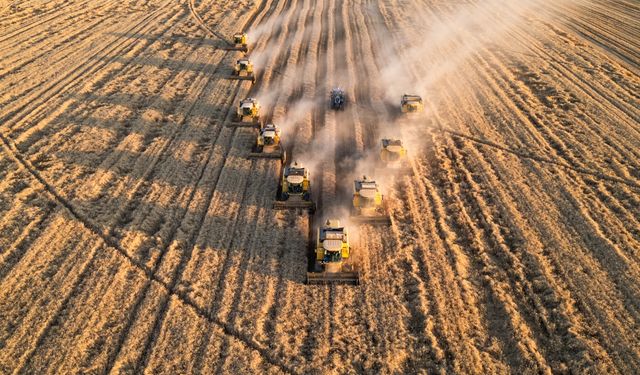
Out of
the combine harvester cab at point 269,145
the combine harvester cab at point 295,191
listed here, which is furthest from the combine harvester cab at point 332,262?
the combine harvester cab at point 269,145

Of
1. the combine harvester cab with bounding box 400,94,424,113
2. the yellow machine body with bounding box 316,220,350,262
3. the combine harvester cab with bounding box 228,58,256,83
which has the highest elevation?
the yellow machine body with bounding box 316,220,350,262

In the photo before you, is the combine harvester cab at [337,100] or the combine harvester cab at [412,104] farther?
the combine harvester cab at [337,100]

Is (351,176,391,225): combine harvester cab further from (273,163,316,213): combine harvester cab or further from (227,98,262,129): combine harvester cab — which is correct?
(227,98,262,129): combine harvester cab

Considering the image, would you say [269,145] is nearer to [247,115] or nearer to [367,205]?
[247,115]

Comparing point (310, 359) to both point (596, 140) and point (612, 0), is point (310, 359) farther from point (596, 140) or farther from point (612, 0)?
point (612, 0)

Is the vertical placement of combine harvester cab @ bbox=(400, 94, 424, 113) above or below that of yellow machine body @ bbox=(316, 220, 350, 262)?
below


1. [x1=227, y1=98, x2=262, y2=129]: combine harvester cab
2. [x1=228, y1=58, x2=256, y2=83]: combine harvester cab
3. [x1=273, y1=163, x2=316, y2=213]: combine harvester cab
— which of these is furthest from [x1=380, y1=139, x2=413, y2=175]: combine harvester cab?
[x1=228, y1=58, x2=256, y2=83]: combine harvester cab

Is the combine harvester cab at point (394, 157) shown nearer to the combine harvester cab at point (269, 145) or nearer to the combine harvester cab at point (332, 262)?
the combine harvester cab at point (269, 145)
